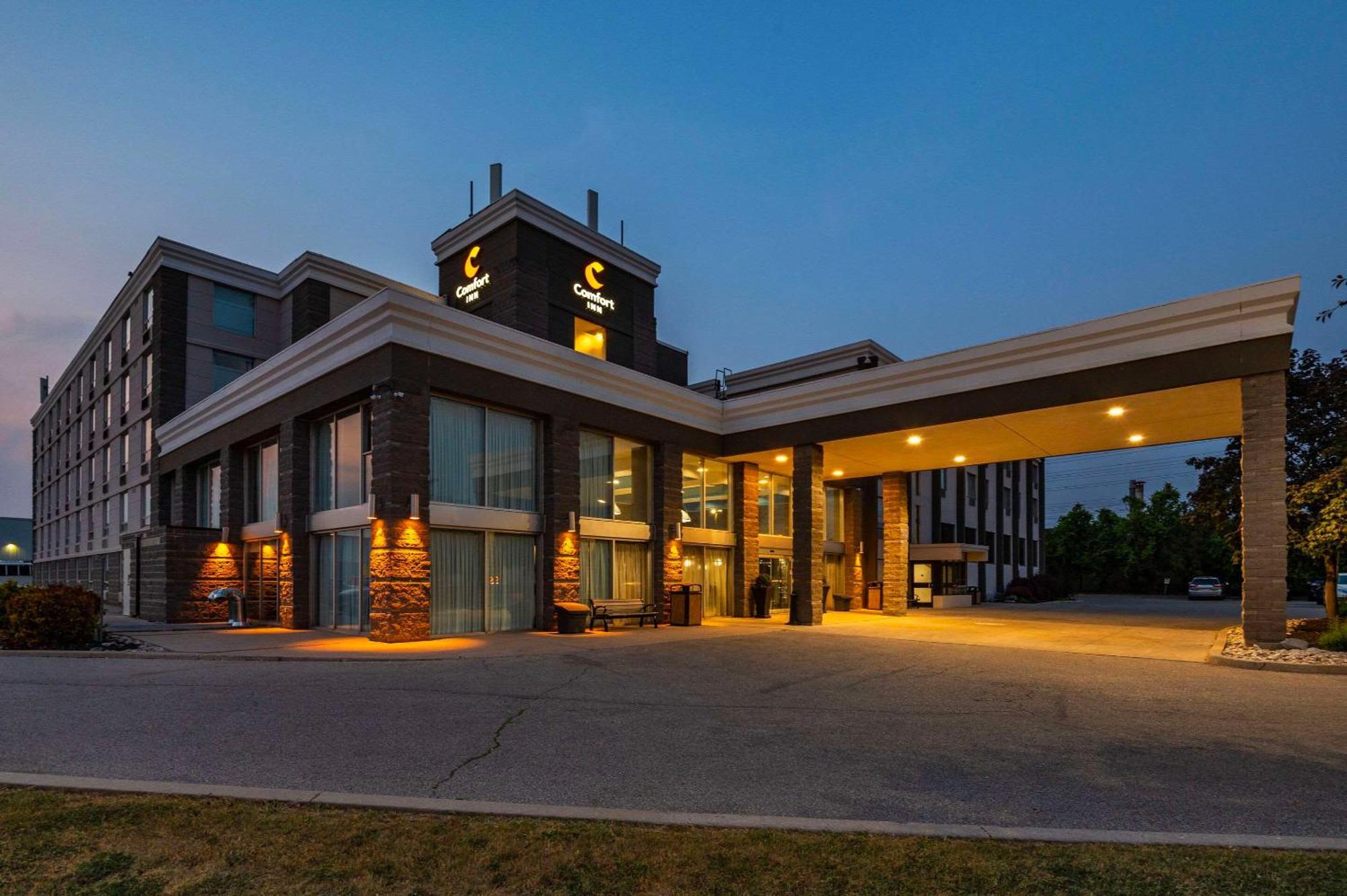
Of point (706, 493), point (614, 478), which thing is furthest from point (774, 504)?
point (614, 478)

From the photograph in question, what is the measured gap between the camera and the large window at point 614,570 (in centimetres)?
2056

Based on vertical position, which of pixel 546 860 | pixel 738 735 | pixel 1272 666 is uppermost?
pixel 546 860

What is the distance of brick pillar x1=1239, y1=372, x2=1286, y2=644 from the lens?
14234 millimetres

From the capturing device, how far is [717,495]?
25453mm

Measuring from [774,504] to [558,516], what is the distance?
37.1 feet

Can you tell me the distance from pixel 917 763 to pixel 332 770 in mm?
5077

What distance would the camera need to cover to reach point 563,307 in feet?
90.1

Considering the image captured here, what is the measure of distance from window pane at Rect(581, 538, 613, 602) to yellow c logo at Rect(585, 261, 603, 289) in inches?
459

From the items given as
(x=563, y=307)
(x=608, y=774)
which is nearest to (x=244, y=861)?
(x=608, y=774)

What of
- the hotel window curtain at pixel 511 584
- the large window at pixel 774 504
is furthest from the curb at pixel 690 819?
the large window at pixel 774 504

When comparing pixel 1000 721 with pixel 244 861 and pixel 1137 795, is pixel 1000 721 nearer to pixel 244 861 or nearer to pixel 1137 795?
pixel 1137 795

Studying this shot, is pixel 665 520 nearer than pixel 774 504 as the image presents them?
Yes

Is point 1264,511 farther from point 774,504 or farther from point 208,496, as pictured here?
point 208,496

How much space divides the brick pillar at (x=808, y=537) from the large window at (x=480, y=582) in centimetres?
769
